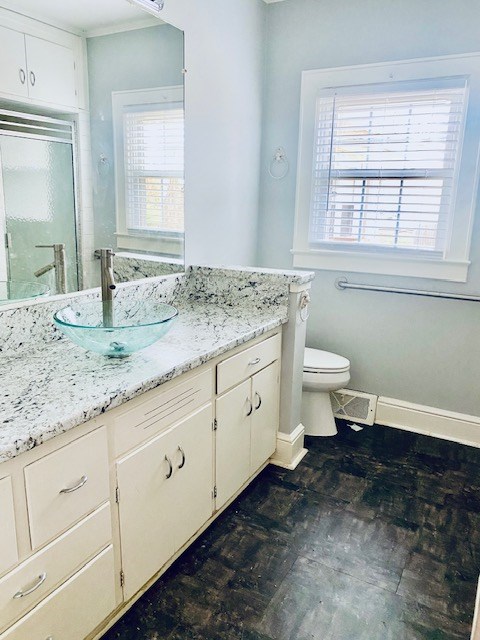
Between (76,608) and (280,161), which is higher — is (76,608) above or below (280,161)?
below

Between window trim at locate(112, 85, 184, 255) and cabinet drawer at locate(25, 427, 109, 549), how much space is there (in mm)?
1046

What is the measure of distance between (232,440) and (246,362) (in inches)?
13.1

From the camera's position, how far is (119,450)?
1399 mm

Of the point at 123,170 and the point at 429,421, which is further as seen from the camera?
the point at 429,421

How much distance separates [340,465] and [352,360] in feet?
2.47

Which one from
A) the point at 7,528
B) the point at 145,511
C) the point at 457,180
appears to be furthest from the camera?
the point at 457,180

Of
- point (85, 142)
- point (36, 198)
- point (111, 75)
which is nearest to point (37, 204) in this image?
point (36, 198)

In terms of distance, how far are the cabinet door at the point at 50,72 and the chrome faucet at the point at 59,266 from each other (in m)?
0.51

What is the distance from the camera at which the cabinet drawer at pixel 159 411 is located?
1.40 meters

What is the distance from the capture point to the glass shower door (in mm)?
1570

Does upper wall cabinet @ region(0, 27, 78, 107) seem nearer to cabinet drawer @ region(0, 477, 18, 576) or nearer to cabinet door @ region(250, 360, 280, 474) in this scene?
cabinet drawer @ region(0, 477, 18, 576)

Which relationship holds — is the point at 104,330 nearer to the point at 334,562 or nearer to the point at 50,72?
the point at 50,72

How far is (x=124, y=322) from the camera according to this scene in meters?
1.93

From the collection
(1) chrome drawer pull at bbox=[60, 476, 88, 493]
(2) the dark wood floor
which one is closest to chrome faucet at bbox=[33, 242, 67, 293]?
(1) chrome drawer pull at bbox=[60, 476, 88, 493]
